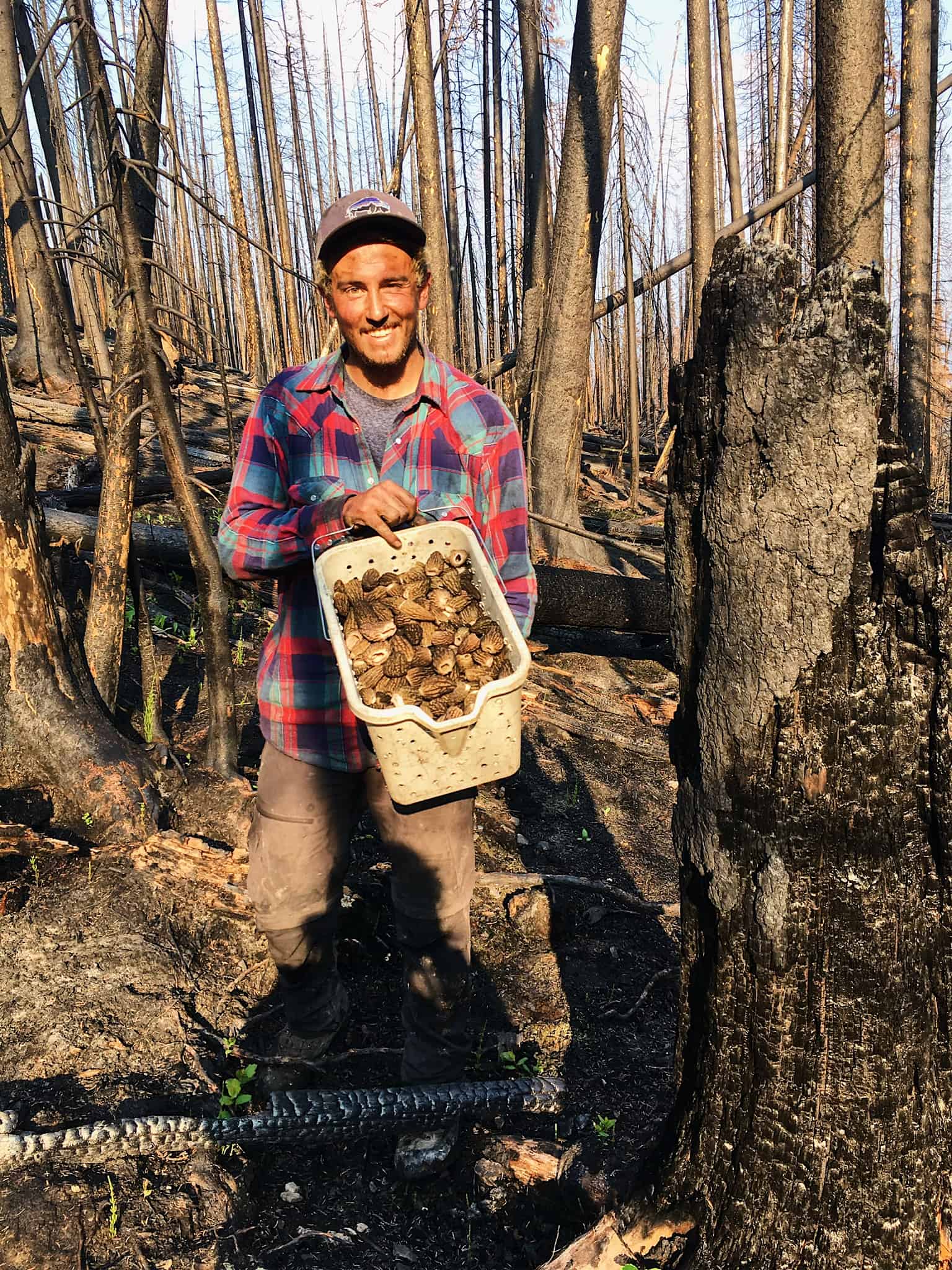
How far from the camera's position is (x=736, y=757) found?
1.43 meters

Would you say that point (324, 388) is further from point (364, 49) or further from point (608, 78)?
point (364, 49)

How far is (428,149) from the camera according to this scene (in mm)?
5332

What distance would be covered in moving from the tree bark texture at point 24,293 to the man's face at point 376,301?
16.6 feet

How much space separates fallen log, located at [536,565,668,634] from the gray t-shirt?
3.61 meters

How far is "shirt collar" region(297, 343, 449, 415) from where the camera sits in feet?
7.04

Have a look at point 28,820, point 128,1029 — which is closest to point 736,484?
point 128,1029

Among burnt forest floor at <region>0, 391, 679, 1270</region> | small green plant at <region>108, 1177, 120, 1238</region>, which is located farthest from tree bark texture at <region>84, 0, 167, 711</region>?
small green plant at <region>108, 1177, 120, 1238</region>

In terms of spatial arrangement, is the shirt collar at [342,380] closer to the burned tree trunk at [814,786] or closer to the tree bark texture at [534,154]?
the burned tree trunk at [814,786]

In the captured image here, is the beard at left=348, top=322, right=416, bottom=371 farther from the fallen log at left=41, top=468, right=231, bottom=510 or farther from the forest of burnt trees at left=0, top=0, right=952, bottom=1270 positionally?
the fallen log at left=41, top=468, right=231, bottom=510

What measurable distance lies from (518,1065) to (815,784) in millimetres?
1672

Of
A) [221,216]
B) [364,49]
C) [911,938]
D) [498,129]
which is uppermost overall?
[364,49]

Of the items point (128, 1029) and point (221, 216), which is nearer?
point (128, 1029)

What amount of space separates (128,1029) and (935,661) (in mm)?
2288

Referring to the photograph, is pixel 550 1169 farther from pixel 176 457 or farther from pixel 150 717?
pixel 176 457
